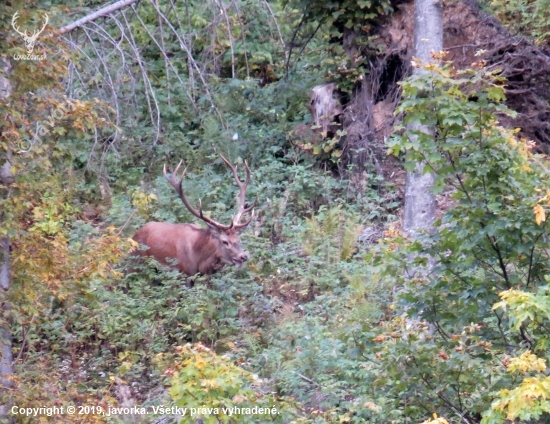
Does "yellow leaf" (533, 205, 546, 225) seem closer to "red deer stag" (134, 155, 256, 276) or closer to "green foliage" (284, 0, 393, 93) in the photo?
"red deer stag" (134, 155, 256, 276)

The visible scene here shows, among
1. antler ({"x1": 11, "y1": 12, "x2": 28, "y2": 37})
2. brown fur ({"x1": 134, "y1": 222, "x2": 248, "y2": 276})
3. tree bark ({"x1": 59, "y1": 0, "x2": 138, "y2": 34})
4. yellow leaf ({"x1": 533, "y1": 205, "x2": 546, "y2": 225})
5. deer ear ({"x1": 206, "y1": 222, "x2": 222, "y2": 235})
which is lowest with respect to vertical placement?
brown fur ({"x1": 134, "y1": 222, "x2": 248, "y2": 276})

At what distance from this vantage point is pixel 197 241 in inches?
436

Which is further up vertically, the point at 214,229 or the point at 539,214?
the point at 539,214

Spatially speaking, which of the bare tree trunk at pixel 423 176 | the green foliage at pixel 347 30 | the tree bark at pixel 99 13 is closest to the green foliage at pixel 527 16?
the green foliage at pixel 347 30

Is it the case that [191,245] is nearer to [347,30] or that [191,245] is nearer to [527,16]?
[347,30]

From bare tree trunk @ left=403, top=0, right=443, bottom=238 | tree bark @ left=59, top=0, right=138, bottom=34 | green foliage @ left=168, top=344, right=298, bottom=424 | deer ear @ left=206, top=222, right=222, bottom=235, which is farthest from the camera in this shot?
deer ear @ left=206, top=222, right=222, bottom=235

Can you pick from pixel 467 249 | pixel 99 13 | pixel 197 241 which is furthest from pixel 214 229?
pixel 467 249

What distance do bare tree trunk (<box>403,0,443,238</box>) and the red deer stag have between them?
298cm

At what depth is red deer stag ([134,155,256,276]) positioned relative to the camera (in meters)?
10.7

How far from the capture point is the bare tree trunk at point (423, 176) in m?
8.12

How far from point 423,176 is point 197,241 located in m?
3.93

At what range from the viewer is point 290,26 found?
14898mm

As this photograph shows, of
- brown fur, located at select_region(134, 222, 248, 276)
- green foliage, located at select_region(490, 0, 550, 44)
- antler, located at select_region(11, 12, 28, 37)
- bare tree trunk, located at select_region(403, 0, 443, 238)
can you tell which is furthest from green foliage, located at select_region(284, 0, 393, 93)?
antler, located at select_region(11, 12, 28, 37)

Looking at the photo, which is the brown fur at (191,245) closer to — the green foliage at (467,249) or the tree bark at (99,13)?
the tree bark at (99,13)
